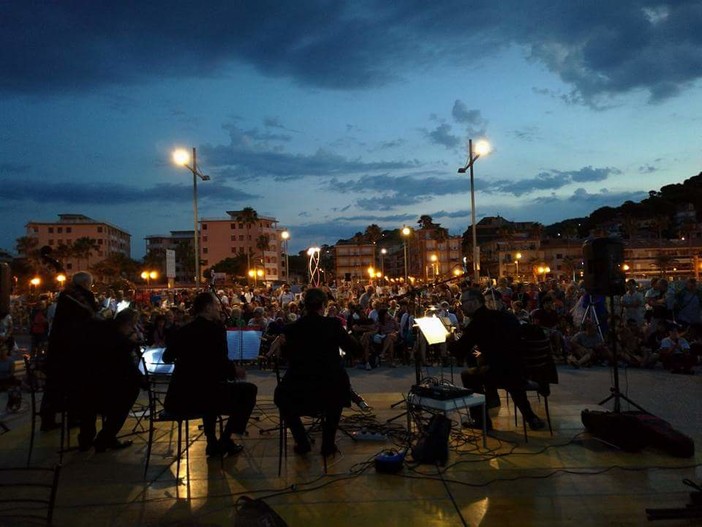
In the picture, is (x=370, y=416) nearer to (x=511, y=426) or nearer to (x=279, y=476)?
(x=511, y=426)

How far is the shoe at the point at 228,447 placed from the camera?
514 centimetres

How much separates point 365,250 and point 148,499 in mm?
92662

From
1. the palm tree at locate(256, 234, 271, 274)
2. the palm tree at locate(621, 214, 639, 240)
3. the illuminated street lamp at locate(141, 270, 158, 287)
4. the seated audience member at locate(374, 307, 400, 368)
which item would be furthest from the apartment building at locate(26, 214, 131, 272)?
the seated audience member at locate(374, 307, 400, 368)

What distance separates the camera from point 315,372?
482 centimetres

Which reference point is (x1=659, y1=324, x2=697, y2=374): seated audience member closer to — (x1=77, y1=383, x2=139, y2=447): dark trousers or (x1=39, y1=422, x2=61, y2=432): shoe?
(x1=77, y1=383, x2=139, y2=447): dark trousers

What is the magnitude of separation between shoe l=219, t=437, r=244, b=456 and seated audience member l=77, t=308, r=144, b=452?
1.05 meters

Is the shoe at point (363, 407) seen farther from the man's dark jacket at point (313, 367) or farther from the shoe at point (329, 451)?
the man's dark jacket at point (313, 367)

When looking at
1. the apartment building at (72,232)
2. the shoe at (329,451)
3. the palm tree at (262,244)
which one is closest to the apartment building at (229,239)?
the palm tree at (262,244)

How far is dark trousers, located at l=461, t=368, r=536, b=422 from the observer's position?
5.72 meters

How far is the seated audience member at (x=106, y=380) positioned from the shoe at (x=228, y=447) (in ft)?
3.45

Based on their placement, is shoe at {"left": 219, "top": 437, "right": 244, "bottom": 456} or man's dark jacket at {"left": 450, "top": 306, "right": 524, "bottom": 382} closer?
shoe at {"left": 219, "top": 437, "right": 244, "bottom": 456}

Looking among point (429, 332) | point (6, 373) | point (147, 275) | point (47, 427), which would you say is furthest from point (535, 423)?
point (147, 275)

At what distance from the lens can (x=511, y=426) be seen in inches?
240

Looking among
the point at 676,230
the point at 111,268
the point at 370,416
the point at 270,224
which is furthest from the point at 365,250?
the point at 370,416
